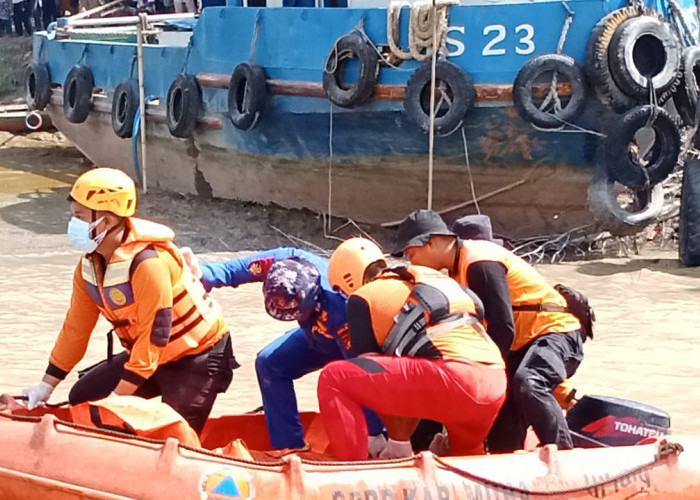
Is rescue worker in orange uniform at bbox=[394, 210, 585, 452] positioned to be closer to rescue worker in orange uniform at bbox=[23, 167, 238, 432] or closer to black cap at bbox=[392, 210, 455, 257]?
black cap at bbox=[392, 210, 455, 257]

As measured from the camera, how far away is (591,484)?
4281mm

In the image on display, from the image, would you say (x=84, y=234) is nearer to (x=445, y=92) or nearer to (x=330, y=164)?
(x=445, y=92)

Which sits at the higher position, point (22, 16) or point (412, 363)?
point (22, 16)

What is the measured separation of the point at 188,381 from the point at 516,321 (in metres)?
1.29

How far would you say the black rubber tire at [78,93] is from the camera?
14.6 meters

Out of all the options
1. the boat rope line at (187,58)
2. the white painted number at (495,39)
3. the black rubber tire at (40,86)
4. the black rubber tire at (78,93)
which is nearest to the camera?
the white painted number at (495,39)

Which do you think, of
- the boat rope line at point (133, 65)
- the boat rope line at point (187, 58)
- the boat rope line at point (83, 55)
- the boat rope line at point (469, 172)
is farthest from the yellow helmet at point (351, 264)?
the boat rope line at point (83, 55)

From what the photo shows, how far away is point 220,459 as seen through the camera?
166 inches

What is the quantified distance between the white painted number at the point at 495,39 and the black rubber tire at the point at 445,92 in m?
0.24

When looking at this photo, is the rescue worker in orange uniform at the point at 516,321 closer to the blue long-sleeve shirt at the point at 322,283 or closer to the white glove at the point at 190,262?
the blue long-sleeve shirt at the point at 322,283

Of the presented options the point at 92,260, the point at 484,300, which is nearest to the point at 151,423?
the point at 92,260

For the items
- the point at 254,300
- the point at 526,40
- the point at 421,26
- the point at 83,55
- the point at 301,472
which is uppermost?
the point at 421,26

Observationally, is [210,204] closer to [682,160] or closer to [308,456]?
[682,160]


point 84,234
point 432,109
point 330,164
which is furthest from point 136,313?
point 330,164
